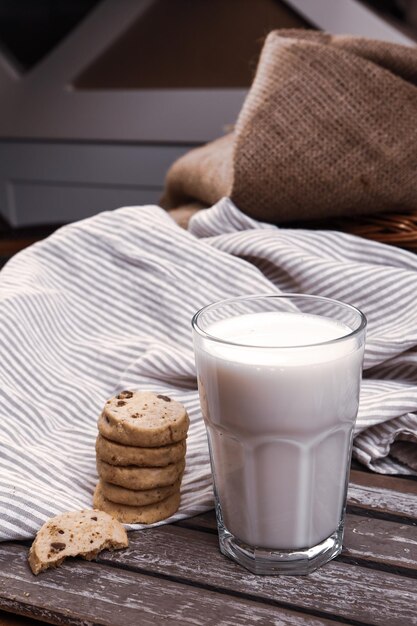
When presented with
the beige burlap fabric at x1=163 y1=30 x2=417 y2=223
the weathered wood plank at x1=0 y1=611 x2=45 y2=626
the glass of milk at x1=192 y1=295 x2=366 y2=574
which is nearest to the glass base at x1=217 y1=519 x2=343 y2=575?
the glass of milk at x1=192 y1=295 x2=366 y2=574

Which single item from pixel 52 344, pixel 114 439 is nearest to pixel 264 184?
pixel 52 344

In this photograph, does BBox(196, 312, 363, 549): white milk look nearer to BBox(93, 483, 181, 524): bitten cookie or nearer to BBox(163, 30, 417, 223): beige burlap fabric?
BBox(93, 483, 181, 524): bitten cookie

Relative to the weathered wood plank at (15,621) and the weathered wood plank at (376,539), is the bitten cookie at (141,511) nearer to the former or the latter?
the weathered wood plank at (376,539)

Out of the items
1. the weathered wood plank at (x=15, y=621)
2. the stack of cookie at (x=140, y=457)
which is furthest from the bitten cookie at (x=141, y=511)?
the weathered wood plank at (x=15, y=621)

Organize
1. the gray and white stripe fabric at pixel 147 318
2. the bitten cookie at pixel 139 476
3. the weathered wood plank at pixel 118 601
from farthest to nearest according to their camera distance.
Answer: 1. the gray and white stripe fabric at pixel 147 318
2. the bitten cookie at pixel 139 476
3. the weathered wood plank at pixel 118 601

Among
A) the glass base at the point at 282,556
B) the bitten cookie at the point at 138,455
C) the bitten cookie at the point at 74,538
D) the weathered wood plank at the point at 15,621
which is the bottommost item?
the glass base at the point at 282,556

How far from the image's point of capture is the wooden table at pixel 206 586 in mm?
556

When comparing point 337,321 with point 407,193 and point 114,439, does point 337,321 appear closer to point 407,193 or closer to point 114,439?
point 114,439

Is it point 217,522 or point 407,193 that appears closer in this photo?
point 217,522

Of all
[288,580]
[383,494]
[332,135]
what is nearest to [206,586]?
[288,580]

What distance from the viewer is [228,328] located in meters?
0.63

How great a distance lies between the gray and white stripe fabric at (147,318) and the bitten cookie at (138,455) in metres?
0.06

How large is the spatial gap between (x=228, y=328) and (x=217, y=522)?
166mm

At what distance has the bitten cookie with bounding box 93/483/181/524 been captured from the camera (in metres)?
0.67
